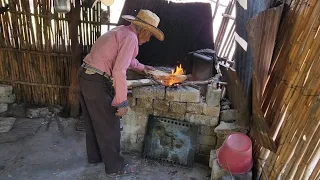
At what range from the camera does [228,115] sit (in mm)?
4258

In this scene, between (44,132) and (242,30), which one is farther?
(44,132)

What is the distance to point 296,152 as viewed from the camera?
2.71m

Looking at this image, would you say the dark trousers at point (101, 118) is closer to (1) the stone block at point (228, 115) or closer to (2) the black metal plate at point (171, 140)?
(2) the black metal plate at point (171, 140)

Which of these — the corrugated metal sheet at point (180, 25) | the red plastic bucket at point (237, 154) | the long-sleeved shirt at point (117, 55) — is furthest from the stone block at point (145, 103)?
the corrugated metal sheet at point (180, 25)

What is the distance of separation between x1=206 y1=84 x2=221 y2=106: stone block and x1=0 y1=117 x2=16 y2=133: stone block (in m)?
3.54

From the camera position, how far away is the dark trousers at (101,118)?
3787mm

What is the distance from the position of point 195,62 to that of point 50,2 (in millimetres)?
2736

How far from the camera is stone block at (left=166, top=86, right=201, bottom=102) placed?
4.17 meters

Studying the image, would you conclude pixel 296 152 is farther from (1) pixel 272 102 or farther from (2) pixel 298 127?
(1) pixel 272 102

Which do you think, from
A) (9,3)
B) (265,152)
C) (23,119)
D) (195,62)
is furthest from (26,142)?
(265,152)

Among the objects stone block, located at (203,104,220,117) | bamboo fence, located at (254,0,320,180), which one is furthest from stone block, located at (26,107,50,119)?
bamboo fence, located at (254,0,320,180)

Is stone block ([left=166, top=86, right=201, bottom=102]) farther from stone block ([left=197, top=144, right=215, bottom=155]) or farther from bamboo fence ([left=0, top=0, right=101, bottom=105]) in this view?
bamboo fence ([left=0, top=0, right=101, bottom=105])

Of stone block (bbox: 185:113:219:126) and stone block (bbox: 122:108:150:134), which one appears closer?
stone block (bbox: 185:113:219:126)

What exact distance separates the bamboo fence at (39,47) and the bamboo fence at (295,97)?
10.9ft
